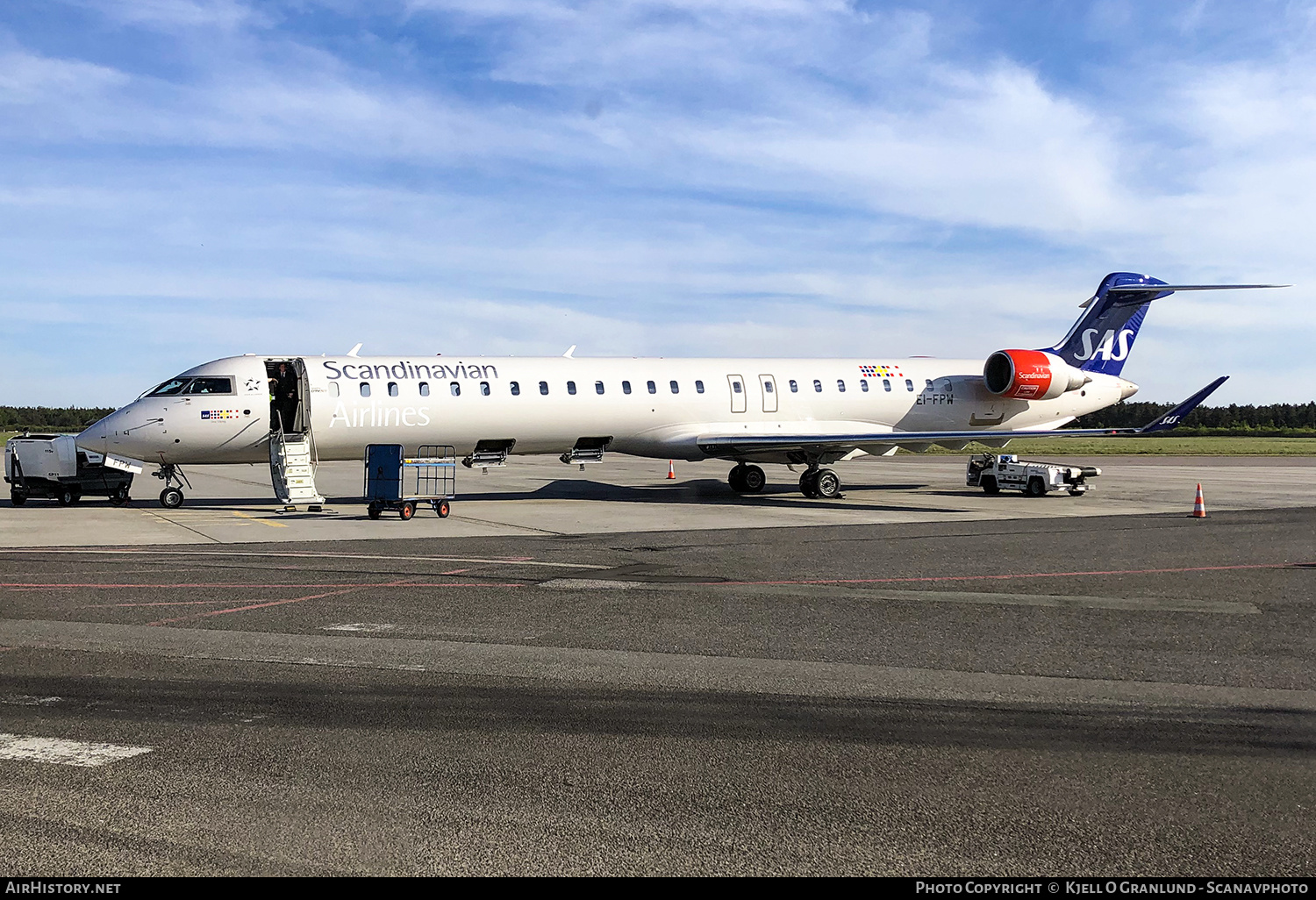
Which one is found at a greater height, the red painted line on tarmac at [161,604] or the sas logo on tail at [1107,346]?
the sas logo on tail at [1107,346]

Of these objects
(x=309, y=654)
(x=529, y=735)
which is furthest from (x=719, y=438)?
(x=529, y=735)

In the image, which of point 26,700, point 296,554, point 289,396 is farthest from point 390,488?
point 26,700

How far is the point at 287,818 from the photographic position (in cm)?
481

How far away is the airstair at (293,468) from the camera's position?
2186 cm

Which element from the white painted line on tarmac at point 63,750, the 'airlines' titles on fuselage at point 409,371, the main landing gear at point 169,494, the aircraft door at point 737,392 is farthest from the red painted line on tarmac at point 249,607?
the aircraft door at point 737,392

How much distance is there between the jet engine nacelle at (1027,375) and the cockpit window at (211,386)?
19.4 m

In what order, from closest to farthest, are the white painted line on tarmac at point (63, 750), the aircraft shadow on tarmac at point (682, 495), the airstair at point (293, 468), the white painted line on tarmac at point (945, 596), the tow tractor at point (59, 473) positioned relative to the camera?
the white painted line on tarmac at point (63, 750)
the white painted line on tarmac at point (945, 596)
the airstair at point (293, 468)
the tow tractor at point (59, 473)
the aircraft shadow on tarmac at point (682, 495)

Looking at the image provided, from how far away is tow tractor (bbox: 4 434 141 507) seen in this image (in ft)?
80.6

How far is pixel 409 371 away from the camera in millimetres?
23969

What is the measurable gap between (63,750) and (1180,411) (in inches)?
926

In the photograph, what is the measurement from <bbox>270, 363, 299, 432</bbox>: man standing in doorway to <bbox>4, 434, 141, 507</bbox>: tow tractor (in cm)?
414

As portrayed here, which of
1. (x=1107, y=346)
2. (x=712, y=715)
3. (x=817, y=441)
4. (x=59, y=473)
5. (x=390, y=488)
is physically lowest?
(x=712, y=715)

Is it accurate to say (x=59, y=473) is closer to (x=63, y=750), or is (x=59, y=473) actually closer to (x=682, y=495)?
(x=682, y=495)

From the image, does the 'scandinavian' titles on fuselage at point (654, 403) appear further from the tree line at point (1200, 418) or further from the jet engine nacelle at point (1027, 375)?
the tree line at point (1200, 418)
